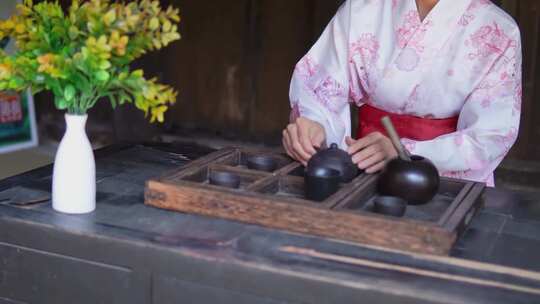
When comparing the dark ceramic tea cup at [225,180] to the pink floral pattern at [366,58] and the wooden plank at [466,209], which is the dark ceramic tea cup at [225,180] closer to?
the wooden plank at [466,209]

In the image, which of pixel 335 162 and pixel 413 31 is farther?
pixel 413 31

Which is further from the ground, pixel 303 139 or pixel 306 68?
pixel 306 68

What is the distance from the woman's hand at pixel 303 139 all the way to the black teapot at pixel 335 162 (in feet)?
0.55

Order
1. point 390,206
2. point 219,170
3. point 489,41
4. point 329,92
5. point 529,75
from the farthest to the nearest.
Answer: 1. point 529,75
2. point 329,92
3. point 489,41
4. point 219,170
5. point 390,206

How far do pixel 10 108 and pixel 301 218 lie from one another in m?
3.73

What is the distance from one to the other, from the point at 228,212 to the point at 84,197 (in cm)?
37

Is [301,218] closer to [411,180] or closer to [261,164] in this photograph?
[411,180]

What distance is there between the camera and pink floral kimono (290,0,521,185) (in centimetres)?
226

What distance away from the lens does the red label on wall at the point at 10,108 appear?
484cm

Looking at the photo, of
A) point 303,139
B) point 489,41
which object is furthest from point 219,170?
point 489,41

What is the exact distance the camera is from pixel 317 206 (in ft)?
5.52

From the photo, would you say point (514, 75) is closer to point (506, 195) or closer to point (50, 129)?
point (506, 195)

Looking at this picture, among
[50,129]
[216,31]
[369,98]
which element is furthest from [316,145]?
[50,129]

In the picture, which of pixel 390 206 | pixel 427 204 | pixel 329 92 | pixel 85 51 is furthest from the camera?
pixel 329 92
